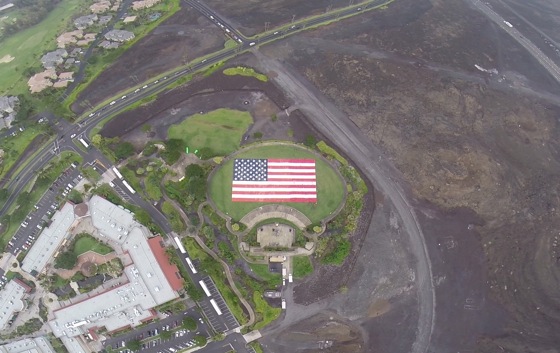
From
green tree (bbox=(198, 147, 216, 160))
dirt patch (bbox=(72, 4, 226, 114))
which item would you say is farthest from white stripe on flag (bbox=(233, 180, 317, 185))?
dirt patch (bbox=(72, 4, 226, 114))

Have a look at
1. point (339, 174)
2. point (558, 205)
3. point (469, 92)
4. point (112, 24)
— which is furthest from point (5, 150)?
point (558, 205)

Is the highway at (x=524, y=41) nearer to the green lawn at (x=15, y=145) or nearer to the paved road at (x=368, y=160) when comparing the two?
the paved road at (x=368, y=160)

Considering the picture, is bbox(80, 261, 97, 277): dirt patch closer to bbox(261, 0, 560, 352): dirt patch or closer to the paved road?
bbox(261, 0, 560, 352): dirt patch

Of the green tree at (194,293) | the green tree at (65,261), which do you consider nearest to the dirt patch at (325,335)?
the green tree at (194,293)

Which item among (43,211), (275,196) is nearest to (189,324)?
(275,196)

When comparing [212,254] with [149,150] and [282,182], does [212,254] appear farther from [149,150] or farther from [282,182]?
[149,150]
